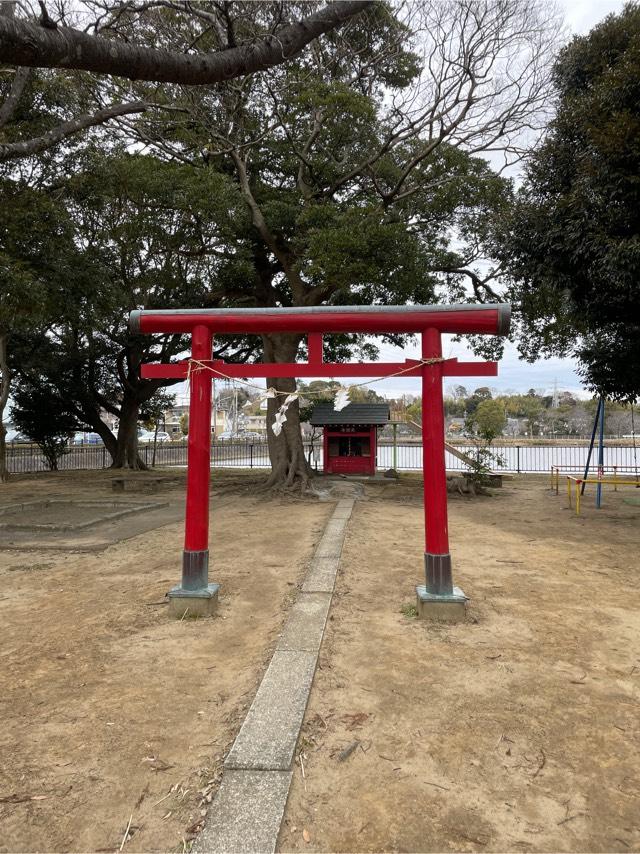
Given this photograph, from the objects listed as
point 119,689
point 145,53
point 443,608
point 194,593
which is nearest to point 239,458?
point 194,593

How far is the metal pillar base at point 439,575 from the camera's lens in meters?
4.79

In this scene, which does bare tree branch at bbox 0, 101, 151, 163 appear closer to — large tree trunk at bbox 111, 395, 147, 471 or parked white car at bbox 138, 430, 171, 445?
large tree trunk at bbox 111, 395, 147, 471

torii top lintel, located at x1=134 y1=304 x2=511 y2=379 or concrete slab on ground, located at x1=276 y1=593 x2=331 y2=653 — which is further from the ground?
torii top lintel, located at x1=134 y1=304 x2=511 y2=379

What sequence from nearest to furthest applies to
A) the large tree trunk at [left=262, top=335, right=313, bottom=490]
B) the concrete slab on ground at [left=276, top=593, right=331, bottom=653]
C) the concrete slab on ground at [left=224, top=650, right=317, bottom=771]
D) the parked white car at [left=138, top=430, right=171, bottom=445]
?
the concrete slab on ground at [left=224, top=650, right=317, bottom=771] < the concrete slab on ground at [left=276, top=593, right=331, bottom=653] < the large tree trunk at [left=262, top=335, right=313, bottom=490] < the parked white car at [left=138, top=430, right=171, bottom=445]

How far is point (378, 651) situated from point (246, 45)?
545cm

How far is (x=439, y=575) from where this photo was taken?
4.82 m

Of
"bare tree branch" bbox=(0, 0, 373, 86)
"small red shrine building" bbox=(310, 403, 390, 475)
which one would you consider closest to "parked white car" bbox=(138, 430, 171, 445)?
"small red shrine building" bbox=(310, 403, 390, 475)

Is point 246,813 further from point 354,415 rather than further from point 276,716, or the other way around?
point 354,415

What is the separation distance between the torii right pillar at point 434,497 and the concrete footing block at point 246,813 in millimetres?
2609

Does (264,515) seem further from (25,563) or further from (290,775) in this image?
(290,775)

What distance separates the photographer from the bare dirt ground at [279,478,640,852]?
7.04ft

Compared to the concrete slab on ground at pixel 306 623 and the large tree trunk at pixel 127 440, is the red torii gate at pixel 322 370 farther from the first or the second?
the large tree trunk at pixel 127 440

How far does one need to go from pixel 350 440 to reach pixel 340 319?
1560 centimetres

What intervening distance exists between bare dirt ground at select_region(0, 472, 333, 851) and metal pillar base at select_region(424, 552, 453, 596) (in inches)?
55.8
